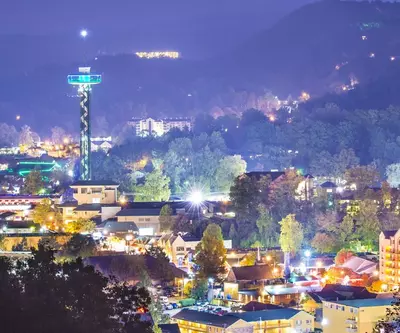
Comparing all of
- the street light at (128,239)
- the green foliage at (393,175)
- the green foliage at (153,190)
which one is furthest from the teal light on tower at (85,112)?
the green foliage at (393,175)

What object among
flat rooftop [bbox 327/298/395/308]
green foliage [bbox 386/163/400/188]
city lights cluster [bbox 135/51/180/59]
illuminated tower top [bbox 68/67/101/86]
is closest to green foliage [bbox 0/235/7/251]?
flat rooftop [bbox 327/298/395/308]

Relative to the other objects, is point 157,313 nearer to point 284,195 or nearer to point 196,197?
point 284,195

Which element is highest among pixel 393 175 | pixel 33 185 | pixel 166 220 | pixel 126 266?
pixel 393 175

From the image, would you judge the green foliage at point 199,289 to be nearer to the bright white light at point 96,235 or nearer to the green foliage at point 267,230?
the bright white light at point 96,235

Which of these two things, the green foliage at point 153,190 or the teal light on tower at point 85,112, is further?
the teal light on tower at point 85,112

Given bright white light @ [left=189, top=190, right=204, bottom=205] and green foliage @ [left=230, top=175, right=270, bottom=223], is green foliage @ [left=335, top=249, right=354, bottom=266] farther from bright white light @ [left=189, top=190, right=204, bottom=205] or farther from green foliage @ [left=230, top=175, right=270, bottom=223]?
bright white light @ [left=189, top=190, right=204, bottom=205]

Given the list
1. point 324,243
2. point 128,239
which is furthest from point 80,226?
point 324,243
